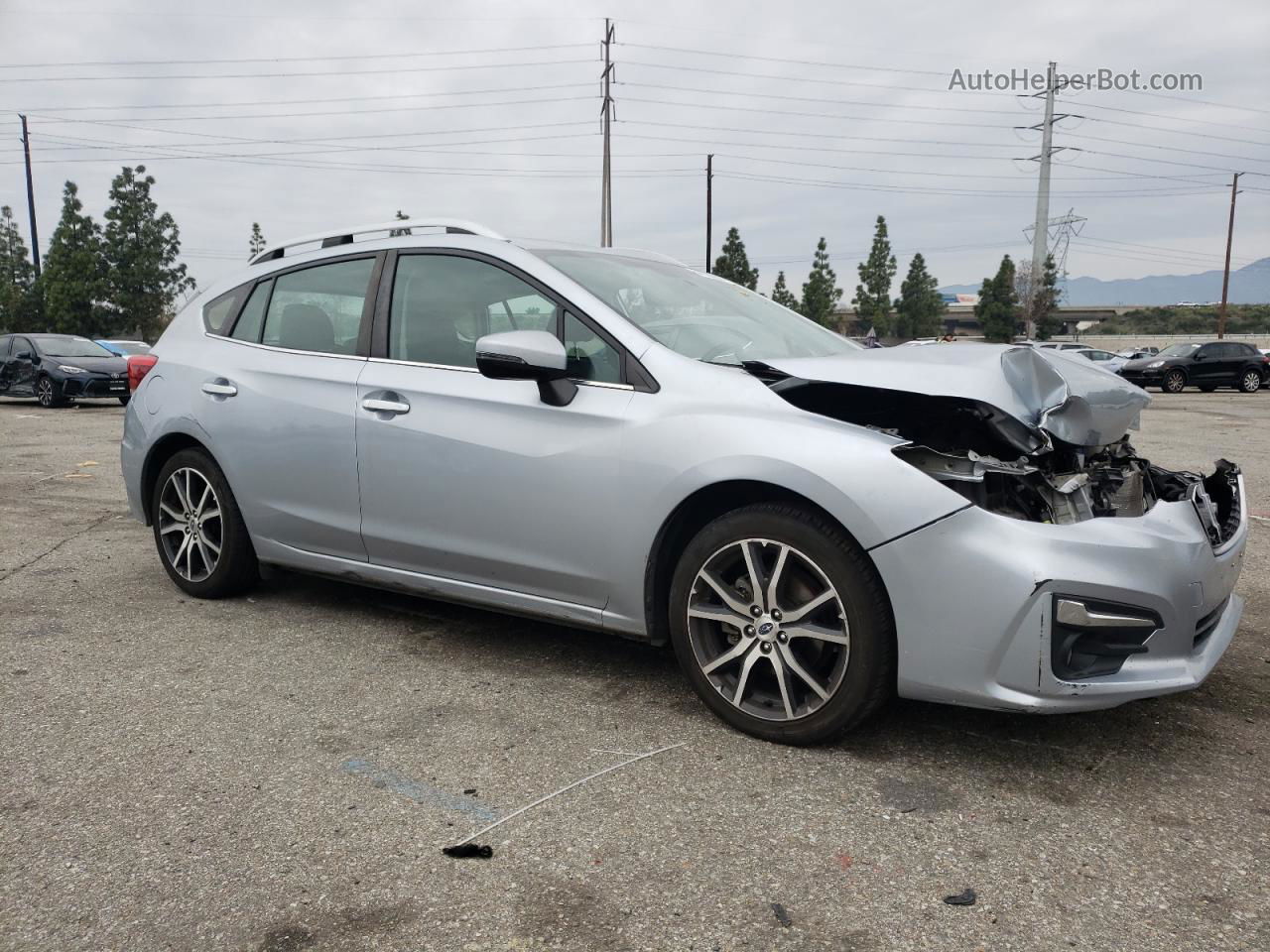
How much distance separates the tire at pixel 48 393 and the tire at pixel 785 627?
18.5m

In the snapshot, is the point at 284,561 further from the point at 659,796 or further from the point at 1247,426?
the point at 1247,426

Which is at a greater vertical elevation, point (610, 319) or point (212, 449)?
point (610, 319)

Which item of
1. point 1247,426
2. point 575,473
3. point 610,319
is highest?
point 610,319

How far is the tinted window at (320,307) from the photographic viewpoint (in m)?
4.11

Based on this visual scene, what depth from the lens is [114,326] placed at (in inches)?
1650

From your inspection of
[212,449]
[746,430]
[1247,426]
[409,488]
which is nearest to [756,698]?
[746,430]

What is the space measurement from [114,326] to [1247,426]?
41245 mm

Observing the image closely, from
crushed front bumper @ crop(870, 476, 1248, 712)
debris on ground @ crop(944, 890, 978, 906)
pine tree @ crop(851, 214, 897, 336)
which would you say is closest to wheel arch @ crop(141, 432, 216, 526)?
crushed front bumper @ crop(870, 476, 1248, 712)

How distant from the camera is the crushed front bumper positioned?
2621mm


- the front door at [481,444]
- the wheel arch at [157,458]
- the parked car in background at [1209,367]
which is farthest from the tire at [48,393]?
the parked car in background at [1209,367]

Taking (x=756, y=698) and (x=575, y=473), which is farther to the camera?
(x=575, y=473)

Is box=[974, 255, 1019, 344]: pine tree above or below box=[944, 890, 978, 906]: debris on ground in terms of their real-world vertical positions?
above

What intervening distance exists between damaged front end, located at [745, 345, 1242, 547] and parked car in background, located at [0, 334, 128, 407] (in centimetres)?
1811

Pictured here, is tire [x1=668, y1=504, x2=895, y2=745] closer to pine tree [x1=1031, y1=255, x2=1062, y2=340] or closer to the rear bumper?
the rear bumper
